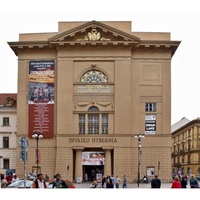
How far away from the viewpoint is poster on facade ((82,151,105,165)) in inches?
2290

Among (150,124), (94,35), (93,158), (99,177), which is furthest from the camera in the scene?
(150,124)

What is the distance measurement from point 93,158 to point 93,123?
3.89 m

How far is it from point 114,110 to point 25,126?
1027 centimetres

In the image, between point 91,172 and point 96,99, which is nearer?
point 96,99

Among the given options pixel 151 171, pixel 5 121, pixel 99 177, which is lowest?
pixel 99 177

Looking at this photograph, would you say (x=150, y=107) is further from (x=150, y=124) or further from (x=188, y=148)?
(x=188, y=148)

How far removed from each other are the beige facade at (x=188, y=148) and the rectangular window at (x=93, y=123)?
94.1ft

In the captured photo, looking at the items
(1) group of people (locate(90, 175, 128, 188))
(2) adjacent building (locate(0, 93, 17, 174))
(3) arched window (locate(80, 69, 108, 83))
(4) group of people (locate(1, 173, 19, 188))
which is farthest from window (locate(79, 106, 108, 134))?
(4) group of people (locate(1, 173, 19, 188))

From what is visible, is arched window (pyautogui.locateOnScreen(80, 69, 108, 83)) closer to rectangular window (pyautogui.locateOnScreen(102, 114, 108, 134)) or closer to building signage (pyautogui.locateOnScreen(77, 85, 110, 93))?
building signage (pyautogui.locateOnScreen(77, 85, 110, 93))

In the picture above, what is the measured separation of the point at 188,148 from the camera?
95.6 metres

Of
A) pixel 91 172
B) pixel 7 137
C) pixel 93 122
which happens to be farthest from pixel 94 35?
pixel 7 137

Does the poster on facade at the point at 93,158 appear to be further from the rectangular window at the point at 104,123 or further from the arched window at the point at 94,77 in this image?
the arched window at the point at 94,77

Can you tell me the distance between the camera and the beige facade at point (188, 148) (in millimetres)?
90625

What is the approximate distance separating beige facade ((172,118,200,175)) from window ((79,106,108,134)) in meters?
28.3
